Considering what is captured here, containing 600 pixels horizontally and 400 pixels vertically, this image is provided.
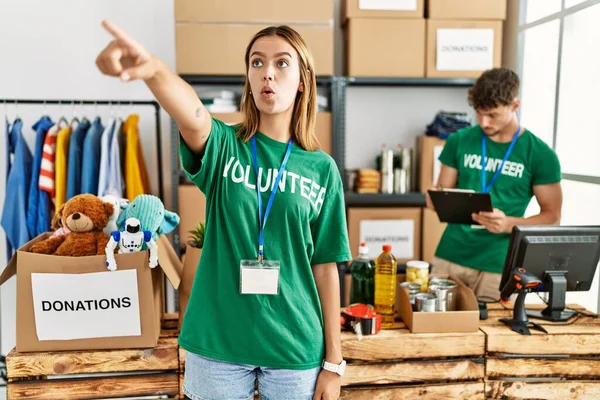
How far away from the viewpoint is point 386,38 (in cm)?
305

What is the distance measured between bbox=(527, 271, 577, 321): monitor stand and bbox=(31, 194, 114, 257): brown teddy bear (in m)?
1.44

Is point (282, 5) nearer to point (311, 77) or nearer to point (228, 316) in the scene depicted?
point (311, 77)

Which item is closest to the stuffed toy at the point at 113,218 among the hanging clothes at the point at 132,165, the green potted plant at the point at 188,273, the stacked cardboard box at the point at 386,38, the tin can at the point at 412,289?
the green potted plant at the point at 188,273

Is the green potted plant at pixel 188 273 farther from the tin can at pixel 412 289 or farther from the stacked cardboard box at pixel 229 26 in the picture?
the stacked cardboard box at pixel 229 26

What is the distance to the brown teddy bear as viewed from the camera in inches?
60.7

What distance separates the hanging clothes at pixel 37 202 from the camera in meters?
2.88

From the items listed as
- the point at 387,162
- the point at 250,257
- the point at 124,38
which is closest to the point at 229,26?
the point at 387,162

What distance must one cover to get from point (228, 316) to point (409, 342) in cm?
71

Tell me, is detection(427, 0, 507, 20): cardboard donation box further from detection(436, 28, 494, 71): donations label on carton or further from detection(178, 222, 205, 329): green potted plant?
detection(178, 222, 205, 329): green potted plant

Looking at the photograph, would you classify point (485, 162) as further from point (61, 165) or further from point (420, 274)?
point (61, 165)

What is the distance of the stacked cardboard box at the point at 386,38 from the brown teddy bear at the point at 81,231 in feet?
6.32

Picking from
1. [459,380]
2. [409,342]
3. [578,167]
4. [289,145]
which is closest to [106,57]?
[289,145]

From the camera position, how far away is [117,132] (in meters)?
2.94

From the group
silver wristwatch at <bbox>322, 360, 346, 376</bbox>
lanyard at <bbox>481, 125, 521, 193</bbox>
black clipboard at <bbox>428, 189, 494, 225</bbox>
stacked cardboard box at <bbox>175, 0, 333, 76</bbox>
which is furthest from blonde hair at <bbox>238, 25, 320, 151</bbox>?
stacked cardboard box at <bbox>175, 0, 333, 76</bbox>
